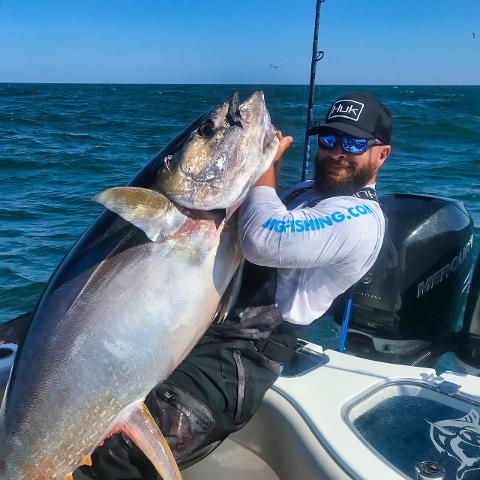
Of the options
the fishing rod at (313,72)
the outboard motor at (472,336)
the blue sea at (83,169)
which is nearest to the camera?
the outboard motor at (472,336)

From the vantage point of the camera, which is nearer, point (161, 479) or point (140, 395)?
point (140, 395)

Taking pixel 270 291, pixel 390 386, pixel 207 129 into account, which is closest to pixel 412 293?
pixel 390 386

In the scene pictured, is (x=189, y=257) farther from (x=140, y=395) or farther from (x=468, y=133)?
(x=468, y=133)

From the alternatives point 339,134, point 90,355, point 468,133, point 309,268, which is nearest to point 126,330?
point 90,355

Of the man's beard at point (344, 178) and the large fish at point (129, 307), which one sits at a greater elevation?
the man's beard at point (344, 178)

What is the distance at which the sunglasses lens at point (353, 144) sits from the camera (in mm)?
2527

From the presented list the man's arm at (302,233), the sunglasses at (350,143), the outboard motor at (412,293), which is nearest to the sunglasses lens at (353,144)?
the sunglasses at (350,143)

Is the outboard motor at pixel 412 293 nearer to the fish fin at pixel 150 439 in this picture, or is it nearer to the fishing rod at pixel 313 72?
the fishing rod at pixel 313 72

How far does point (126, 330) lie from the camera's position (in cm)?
197

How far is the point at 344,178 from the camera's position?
2.53m

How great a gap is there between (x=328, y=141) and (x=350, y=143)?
0.31 feet

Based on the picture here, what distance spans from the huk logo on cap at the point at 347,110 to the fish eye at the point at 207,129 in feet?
2.10

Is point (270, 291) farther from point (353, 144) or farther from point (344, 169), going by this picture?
point (353, 144)

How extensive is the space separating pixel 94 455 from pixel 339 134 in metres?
1.63
